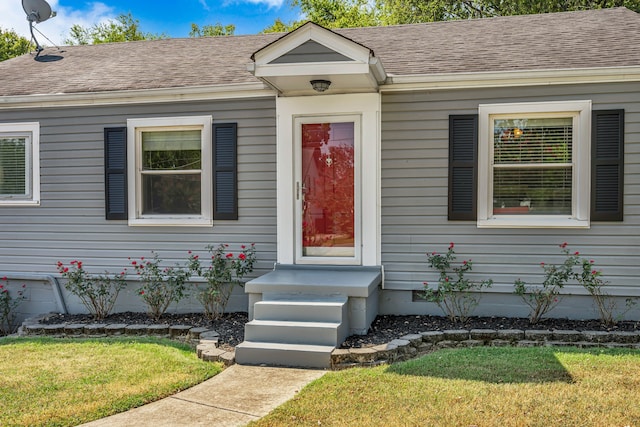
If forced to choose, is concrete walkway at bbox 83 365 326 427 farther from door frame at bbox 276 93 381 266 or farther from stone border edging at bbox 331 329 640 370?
door frame at bbox 276 93 381 266

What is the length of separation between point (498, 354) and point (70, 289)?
17.2 ft

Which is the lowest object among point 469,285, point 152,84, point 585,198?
point 469,285

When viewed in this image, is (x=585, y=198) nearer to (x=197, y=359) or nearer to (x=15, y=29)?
(x=197, y=359)

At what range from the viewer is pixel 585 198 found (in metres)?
5.64

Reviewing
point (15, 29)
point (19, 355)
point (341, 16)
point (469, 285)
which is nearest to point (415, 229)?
point (469, 285)

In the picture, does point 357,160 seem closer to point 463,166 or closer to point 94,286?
point 463,166

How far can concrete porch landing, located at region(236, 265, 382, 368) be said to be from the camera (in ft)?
15.6

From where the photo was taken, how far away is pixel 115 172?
6746 millimetres

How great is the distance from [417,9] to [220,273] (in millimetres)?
17940

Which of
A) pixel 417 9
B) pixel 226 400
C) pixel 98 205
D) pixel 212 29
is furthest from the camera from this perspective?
pixel 212 29

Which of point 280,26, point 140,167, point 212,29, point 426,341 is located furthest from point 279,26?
point 426,341

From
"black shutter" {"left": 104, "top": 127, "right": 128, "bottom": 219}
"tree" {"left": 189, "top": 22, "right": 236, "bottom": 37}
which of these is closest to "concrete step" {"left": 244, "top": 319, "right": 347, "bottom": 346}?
"black shutter" {"left": 104, "top": 127, "right": 128, "bottom": 219}

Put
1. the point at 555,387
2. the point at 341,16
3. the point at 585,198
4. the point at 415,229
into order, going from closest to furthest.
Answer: the point at 555,387 < the point at 585,198 < the point at 415,229 < the point at 341,16

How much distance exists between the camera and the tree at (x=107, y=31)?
89.1 feet
